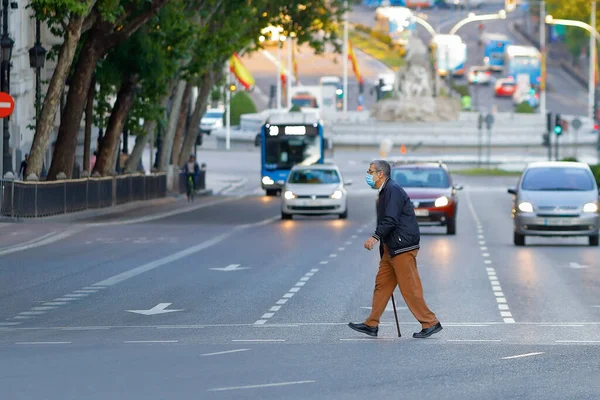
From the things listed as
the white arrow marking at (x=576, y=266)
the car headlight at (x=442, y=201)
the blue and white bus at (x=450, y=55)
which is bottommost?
the white arrow marking at (x=576, y=266)

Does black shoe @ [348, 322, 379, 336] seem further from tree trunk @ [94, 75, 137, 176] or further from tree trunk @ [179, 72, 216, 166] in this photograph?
tree trunk @ [179, 72, 216, 166]

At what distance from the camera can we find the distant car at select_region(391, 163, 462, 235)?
38.6 meters

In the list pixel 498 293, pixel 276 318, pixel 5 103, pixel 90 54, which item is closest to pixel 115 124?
pixel 90 54

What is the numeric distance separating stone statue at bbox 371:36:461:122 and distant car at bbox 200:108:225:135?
14.5 meters

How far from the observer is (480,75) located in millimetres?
152375

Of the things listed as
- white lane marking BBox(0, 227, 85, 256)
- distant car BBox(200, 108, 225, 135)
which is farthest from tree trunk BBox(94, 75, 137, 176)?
distant car BBox(200, 108, 225, 135)

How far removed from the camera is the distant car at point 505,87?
→ 147 metres

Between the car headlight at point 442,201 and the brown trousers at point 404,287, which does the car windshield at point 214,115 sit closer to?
the car headlight at point 442,201

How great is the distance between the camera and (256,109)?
5089 inches

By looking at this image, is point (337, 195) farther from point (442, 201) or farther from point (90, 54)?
point (442, 201)

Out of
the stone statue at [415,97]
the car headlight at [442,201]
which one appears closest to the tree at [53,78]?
the car headlight at [442,201]

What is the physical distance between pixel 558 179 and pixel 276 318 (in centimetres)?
1607

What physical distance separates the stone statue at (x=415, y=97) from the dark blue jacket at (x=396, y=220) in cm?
9510

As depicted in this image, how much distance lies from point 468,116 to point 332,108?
14.2 m
